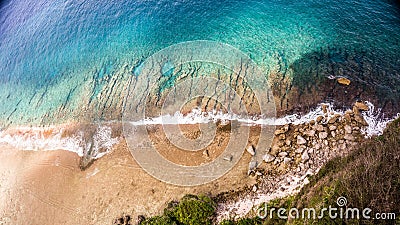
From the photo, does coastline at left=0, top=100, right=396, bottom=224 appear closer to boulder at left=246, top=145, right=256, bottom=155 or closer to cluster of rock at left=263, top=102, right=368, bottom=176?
cluster of rock at left=263, top=102, right=368, bottom=176

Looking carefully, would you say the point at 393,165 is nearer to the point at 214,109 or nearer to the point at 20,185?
the point at 214,109

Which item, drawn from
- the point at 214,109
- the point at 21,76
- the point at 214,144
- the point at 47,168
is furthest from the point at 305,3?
the point at 21,76

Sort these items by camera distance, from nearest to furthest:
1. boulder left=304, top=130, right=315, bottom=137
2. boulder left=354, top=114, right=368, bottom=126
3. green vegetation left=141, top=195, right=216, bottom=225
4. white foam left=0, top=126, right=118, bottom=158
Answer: green vegetation left=141, top=195, right=216, bottom=225 < boulder left=304, top=130, right=315, bottom=137 < boulder left=354, top=114, right=368, bottom=126 < white foam left=0, top=126, right=118, bottom=158

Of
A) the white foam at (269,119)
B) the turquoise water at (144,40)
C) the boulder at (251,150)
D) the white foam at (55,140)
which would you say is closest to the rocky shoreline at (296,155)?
the white foam at (269,119)

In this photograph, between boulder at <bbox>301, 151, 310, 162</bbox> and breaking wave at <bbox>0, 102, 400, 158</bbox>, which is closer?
boulder at <bbox>301, 151, 310, 162</bbox>

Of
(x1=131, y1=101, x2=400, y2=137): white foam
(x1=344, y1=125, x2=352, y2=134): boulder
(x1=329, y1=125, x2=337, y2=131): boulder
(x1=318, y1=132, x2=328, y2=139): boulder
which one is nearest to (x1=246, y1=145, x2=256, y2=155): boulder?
(x1=131, y1=101, x2=400, y2=137): white foam

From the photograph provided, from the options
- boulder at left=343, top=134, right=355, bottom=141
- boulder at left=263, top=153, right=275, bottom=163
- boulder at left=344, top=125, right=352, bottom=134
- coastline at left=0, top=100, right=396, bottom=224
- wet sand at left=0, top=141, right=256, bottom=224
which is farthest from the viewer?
boulder at left=344, top=125, right=352, bottom=134

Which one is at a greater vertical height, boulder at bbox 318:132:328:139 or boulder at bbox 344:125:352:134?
boulder at bbox 344:125:352:134

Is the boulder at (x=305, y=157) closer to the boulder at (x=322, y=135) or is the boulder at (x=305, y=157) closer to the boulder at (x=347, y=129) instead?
the boulder at (x=322, y=135)
